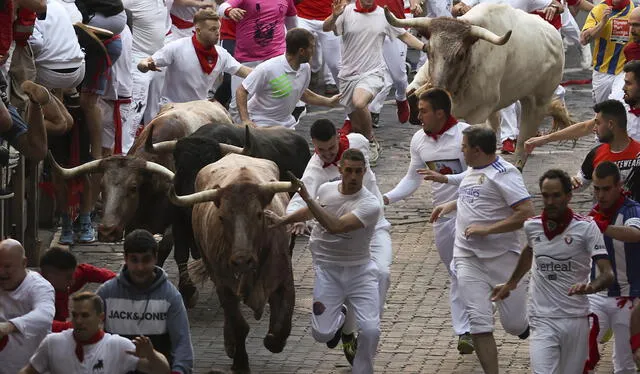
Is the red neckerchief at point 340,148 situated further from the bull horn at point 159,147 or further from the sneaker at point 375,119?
the sneaker at point 375,119

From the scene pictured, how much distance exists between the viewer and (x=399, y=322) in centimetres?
1440

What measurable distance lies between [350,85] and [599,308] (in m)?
8.19

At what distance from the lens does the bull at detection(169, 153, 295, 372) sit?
12656 mm

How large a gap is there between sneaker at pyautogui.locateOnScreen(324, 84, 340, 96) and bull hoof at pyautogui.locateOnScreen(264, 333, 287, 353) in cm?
1083

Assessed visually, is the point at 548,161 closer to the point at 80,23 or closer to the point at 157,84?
the point at 157,84

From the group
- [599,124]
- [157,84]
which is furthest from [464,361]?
[157,84]

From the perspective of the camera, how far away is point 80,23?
17.0 meters

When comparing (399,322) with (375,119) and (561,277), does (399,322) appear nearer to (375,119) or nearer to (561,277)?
(561,277)

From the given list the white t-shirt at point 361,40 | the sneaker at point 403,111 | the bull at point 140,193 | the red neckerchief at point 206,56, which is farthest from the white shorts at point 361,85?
the bull at point 140,193

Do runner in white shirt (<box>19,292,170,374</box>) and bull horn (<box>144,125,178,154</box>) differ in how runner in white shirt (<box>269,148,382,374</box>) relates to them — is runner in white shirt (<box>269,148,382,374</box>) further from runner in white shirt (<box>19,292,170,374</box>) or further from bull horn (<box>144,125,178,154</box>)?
bull horn (<box>144,125,178,154</box>)

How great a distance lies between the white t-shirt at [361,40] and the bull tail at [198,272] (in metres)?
5.91

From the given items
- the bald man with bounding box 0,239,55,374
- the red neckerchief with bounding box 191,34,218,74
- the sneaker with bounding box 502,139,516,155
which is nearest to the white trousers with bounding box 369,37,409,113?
the sneaker with bounding box 502,139,516,155

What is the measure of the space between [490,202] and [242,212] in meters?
1.79

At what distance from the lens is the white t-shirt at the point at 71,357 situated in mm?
9773
